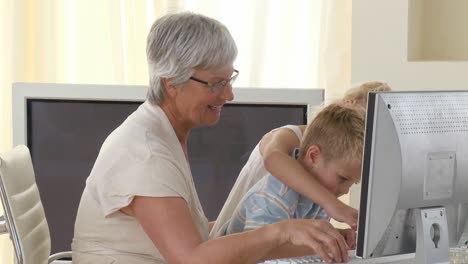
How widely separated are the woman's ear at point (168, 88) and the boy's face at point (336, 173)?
37 centimetres

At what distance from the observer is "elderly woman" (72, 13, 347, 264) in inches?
70.6

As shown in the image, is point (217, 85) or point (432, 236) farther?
point (217, 85)

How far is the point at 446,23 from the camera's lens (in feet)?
10.9

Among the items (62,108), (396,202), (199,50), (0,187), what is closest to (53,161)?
(62,108)

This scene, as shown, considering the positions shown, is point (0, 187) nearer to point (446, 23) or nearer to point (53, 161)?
point (53, 161)

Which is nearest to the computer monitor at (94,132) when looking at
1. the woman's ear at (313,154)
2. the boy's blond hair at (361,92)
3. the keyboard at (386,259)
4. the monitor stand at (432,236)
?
the boy's blond hair at (361,92)

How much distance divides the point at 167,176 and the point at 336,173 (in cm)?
42

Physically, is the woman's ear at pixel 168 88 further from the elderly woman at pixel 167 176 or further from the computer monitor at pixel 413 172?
the computer monitor at pixel 413 172

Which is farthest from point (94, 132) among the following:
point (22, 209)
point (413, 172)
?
point (413, 172)

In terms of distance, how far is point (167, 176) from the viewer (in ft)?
6.11

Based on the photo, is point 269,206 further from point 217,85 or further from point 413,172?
point 413,172

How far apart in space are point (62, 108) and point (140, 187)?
1.10 m

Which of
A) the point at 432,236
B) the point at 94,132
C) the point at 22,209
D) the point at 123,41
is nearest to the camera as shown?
the point at 432,236

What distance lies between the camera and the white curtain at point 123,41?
367 centimetres
